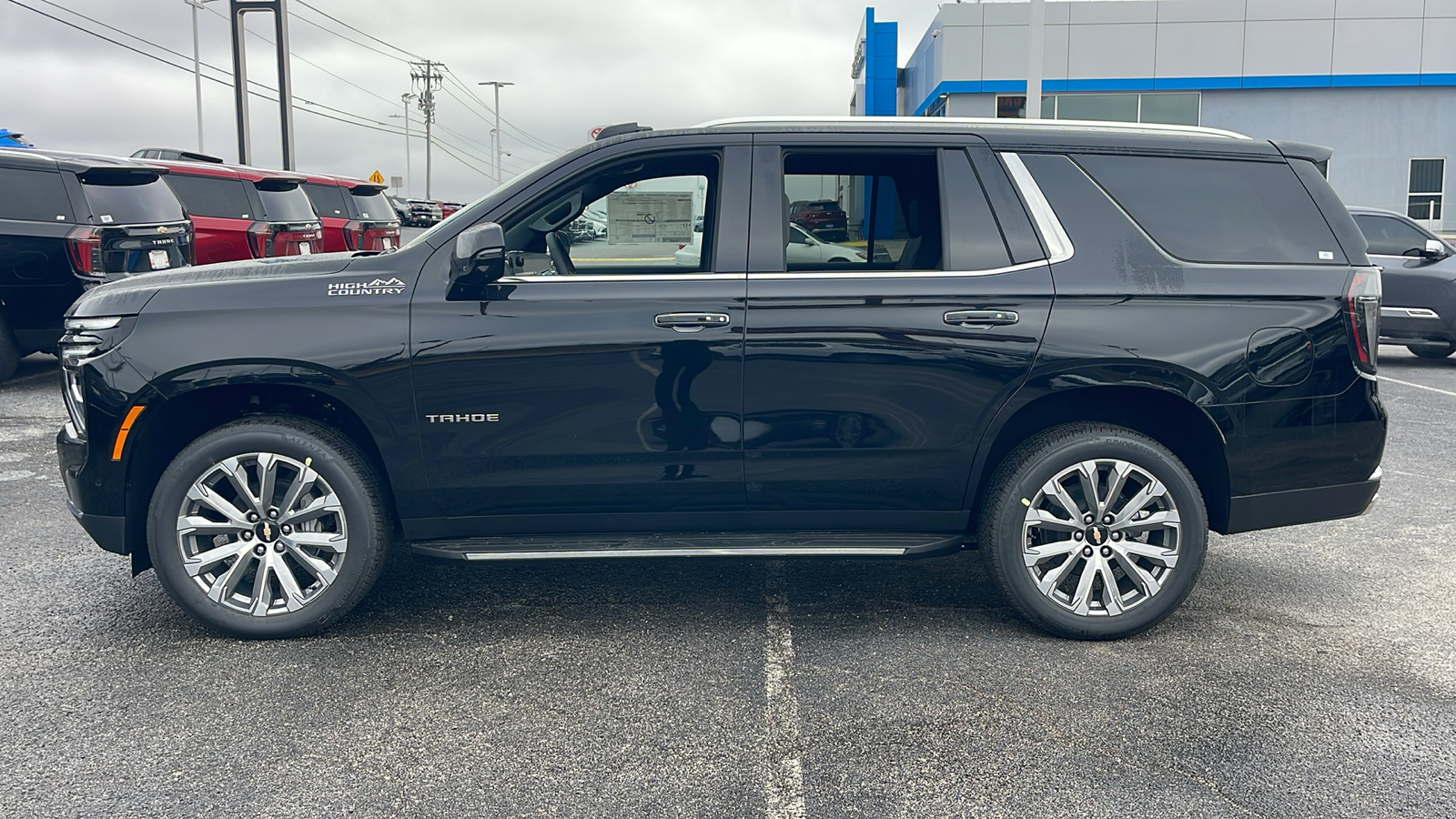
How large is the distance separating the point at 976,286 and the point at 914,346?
12.6 inches

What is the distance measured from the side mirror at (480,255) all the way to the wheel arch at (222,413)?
582 mm

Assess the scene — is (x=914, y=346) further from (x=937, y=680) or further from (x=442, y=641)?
(x=442, y=641)

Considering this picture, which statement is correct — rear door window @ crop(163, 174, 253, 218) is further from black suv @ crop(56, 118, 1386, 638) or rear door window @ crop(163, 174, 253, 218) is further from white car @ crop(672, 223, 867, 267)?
white car @ crop(672, 223, 867, 267)

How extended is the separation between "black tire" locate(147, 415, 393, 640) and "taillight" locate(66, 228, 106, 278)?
7103 mm

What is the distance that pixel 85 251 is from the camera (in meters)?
10.3

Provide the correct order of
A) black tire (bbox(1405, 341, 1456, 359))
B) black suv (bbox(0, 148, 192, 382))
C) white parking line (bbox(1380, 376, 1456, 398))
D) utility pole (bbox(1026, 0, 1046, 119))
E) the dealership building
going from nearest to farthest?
black suv (bbox(0, 148, 192, 382))
white parking line (bbox(1380, 376, 1456, 398))
black tire (bbox(1405, 341, 1456, 359))
utility pole (bbox(1026, 0, 1046, 119))
the dealership building

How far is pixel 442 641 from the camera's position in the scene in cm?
443

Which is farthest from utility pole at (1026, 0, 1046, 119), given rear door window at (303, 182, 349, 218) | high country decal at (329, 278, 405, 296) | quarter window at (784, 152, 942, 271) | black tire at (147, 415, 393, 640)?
black tire at (147, 415, 393, 640)

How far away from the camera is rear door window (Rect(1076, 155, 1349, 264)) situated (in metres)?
4.45

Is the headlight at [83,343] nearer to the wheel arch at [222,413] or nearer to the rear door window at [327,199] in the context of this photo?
the wheel arch at [222,413]

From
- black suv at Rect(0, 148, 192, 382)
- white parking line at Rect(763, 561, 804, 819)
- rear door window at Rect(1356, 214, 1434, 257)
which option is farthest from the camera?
rear door window at Rect(1356, 214, 1434, 257)

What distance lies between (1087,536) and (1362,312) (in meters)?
1.33

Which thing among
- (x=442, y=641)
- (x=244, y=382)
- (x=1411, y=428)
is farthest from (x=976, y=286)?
(x=1411, y=428)

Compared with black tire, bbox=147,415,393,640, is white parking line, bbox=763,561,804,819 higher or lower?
lower
